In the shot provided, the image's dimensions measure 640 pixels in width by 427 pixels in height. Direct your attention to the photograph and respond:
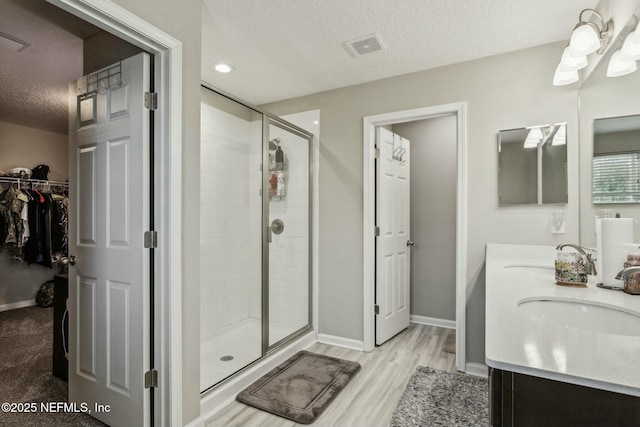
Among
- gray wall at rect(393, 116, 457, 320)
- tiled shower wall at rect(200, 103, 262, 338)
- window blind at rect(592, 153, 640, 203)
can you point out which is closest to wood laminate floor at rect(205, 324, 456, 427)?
gray wall at rect(393, 116, 457, 320)

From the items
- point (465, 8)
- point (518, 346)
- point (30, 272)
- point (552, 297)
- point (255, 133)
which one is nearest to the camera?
point (518, 346)

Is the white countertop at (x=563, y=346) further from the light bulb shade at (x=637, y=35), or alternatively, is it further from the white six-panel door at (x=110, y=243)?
the white six-panel door at (x=110, y=243)

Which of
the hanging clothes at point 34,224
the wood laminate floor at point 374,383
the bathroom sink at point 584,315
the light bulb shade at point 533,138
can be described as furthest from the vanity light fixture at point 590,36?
the hanging clothes at point 34,224

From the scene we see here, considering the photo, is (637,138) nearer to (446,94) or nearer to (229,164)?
(446,94)

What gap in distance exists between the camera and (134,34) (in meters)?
1.50

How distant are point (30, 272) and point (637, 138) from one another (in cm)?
645

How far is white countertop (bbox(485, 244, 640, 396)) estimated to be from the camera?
648 millimetres

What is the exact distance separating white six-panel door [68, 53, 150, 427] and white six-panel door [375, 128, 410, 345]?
6.60 feet

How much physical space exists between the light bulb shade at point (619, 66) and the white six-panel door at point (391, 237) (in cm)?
170

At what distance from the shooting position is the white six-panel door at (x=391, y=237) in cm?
309

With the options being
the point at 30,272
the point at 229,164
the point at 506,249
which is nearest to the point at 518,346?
the point at 506,249

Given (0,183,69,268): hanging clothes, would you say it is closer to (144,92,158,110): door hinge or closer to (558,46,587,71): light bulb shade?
(144,92,158,110): door hinge

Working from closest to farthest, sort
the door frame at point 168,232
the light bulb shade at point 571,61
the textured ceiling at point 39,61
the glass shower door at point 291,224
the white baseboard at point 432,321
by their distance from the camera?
the door frame at point 168,232 → the light bulb shade at point 571,61 → the textured ceiling at point 39,61 → the glass shower door at point 291,224 → the white baseboard at point 432,321

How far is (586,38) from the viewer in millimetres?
1669
